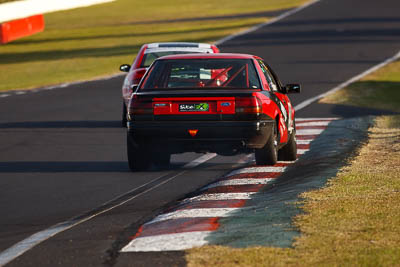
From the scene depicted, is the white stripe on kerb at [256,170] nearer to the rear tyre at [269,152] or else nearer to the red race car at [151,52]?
the rear tyre at [269,152]

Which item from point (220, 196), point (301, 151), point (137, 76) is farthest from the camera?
point (137, 76)

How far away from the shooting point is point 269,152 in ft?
42.6

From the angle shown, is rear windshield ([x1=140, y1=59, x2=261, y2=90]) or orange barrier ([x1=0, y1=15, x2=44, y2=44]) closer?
rear windshield ([x1=140, y1=59, x2=261, y2=90])

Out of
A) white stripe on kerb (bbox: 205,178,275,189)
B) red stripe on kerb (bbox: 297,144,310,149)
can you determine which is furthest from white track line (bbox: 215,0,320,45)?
white stripe on kerb (bbox: 205,178,275,189)

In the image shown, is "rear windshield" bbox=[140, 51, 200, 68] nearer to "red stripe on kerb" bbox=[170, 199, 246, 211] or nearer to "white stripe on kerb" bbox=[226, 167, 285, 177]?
"white stripe on kerb" bbox=[226, 167, 285, 177]

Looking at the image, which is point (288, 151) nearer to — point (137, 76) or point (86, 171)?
point (86, 171)

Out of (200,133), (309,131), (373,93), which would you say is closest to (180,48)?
(309,131)

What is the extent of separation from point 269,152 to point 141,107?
1.71 metres

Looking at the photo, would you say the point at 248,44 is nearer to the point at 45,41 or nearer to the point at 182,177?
the point at 45,41

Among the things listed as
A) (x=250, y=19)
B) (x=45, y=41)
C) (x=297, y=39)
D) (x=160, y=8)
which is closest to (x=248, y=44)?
(x=297, y=39)

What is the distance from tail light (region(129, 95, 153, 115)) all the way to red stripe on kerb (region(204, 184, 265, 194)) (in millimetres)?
1406

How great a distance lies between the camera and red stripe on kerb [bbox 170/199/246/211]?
32.9ft

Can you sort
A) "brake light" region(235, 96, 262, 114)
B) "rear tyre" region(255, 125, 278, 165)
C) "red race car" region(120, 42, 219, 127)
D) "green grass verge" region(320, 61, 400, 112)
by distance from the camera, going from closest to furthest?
"brake light" region(235, 96, 262, 114), "rear tyre" region(255, 125, 278, 165), "red race car" region(120, 42, 219, 127), "green grass verge" region(320, 61, 400, 112)

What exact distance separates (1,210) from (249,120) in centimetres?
331
